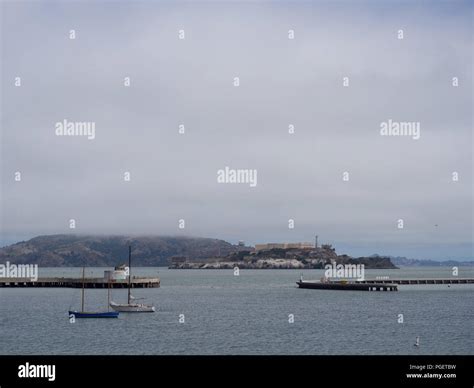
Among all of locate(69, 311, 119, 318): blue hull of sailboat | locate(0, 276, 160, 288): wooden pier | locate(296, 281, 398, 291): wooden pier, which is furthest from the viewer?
locate(0, 276, 160, 288): wooden pier

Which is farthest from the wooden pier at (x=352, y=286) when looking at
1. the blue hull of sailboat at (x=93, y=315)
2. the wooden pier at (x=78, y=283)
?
the blue hull of sailboat at (x=93, y=315)

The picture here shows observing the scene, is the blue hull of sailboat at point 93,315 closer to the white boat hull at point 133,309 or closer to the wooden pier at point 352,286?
the white boat hull at point 133,309

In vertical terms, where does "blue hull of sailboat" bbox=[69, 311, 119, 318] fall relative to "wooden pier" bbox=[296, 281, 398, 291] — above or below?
above

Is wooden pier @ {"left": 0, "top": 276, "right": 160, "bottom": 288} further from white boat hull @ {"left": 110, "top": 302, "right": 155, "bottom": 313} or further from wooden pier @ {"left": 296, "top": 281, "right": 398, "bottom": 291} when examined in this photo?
white boat hull @ {"left": 110, "top": 302, "right": 155, "bottom": 313}

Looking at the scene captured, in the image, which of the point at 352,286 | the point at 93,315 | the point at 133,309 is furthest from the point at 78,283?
the point at 93,315

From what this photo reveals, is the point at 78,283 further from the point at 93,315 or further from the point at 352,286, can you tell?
the point at 93,315

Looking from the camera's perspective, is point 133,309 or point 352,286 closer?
point 133,309

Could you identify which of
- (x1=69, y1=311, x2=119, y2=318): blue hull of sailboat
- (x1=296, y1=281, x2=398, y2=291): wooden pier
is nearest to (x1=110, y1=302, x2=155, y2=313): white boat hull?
(x1=69, y1=311, x2=119, y2=318): blue hull of sailboat

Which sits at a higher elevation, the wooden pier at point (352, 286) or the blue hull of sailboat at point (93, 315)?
the blue hull of sailboat at point (93, 315)

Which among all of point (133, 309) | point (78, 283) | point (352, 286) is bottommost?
point (352, 286)

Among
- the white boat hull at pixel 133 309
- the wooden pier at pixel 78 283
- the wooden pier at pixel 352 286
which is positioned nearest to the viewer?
the white boat hull at pixel 133 309
